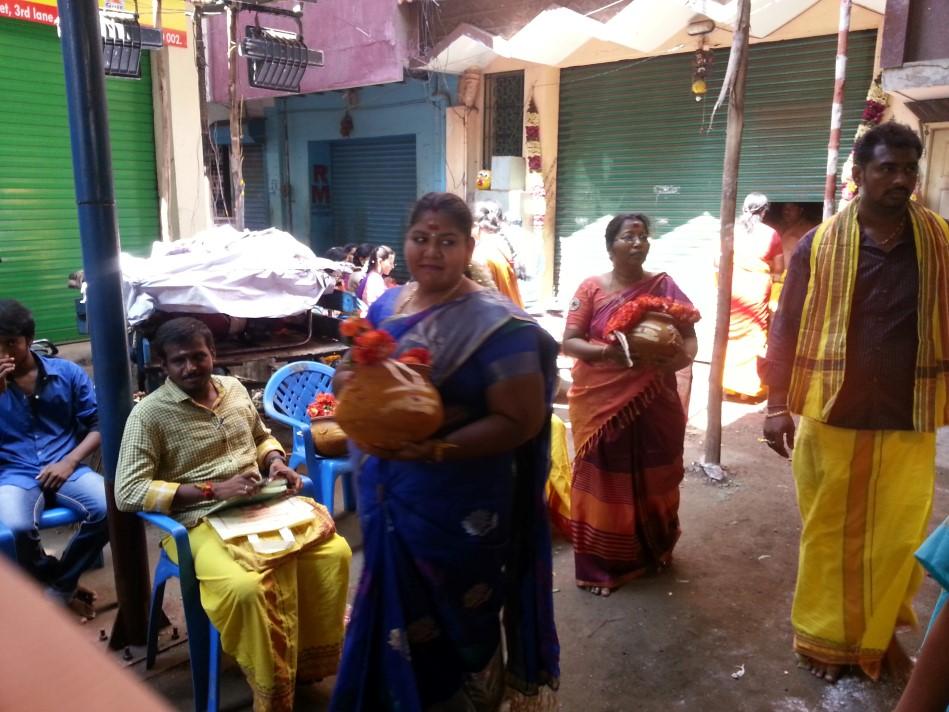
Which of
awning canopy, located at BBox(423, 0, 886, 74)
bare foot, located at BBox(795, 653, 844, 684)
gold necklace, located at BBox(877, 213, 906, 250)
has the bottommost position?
bare foot, located at BBox(795, 653, 844, 684)

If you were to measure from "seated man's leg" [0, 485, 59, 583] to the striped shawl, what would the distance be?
3.06m

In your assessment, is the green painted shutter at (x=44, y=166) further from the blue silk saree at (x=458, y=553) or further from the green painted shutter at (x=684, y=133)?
the blue silk saree at (x=458, y=553)

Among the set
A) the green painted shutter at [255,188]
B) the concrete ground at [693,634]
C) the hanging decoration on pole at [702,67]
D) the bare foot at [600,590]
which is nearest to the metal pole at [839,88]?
the concrete ground at [693,634]

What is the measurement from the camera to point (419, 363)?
1977mm

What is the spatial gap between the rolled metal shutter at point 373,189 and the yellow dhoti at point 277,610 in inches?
375

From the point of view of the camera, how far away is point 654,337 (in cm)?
327

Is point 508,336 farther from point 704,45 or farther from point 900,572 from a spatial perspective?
point 704,45

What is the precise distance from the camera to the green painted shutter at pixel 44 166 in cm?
847

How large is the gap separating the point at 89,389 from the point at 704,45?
7332mm

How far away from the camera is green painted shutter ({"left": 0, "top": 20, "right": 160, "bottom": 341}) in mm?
8469

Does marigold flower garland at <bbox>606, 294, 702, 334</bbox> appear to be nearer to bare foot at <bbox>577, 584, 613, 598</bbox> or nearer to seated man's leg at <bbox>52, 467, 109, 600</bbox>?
bare foot at <bbox>577, 584, 613, 598</bbox>

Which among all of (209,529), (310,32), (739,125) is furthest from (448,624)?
(310,32)

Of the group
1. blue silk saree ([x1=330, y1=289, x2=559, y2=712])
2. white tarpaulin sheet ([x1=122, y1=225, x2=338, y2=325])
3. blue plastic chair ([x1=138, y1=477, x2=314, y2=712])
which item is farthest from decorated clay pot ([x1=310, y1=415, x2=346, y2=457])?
blue silk saree ([x1=330, y1=289, x2=559, y2=712])

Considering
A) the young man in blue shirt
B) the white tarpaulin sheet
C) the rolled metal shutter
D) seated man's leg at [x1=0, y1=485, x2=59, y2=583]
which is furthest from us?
the rolled metal shutter
